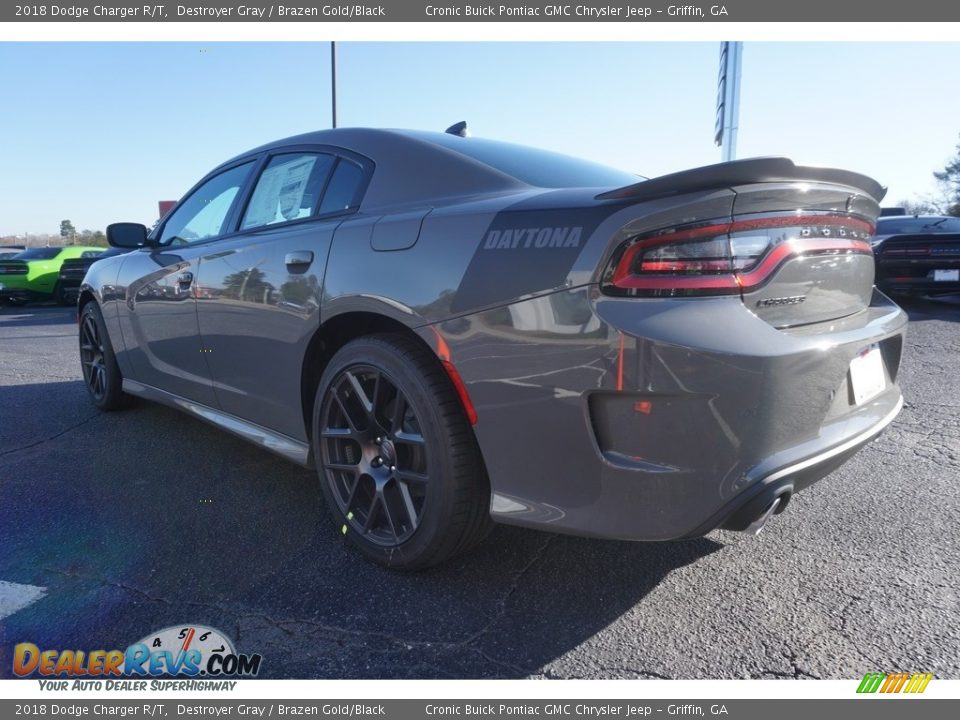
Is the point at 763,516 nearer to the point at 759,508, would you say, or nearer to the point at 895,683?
the point at 759,508

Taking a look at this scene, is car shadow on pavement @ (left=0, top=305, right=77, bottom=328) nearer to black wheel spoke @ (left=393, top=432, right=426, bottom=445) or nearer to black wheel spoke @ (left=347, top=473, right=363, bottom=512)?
black wheel spoke @ (left=347, top=473, right=363, bottom=512)

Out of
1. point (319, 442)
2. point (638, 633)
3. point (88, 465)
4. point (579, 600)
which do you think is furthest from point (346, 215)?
point (88, 465)

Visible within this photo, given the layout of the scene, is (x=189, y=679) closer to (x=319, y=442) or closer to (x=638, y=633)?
(x=319, y=442)

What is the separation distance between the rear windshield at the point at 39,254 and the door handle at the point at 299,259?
49.6 feet

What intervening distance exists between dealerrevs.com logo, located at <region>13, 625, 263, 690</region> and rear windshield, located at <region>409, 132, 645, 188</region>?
168 centimetres

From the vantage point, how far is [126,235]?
13.6 feet

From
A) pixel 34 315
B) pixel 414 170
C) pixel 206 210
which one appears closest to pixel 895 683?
pixel 414 170

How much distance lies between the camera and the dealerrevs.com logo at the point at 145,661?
1.75m

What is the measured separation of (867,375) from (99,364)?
4.40m

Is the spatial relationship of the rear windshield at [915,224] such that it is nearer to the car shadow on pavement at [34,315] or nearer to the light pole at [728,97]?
the light pole at [728,97]

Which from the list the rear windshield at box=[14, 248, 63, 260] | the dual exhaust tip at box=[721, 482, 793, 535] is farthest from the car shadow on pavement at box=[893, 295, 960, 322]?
the rear windshield at box=[14, 248, 63, 260]

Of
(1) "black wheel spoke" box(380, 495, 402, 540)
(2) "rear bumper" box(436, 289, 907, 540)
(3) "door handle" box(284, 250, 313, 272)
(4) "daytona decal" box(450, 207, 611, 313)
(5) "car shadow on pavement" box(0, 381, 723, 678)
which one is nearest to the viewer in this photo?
(2) "rear bumper" box(436, 289, 907, 540)

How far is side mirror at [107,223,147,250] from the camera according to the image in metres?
4.10
